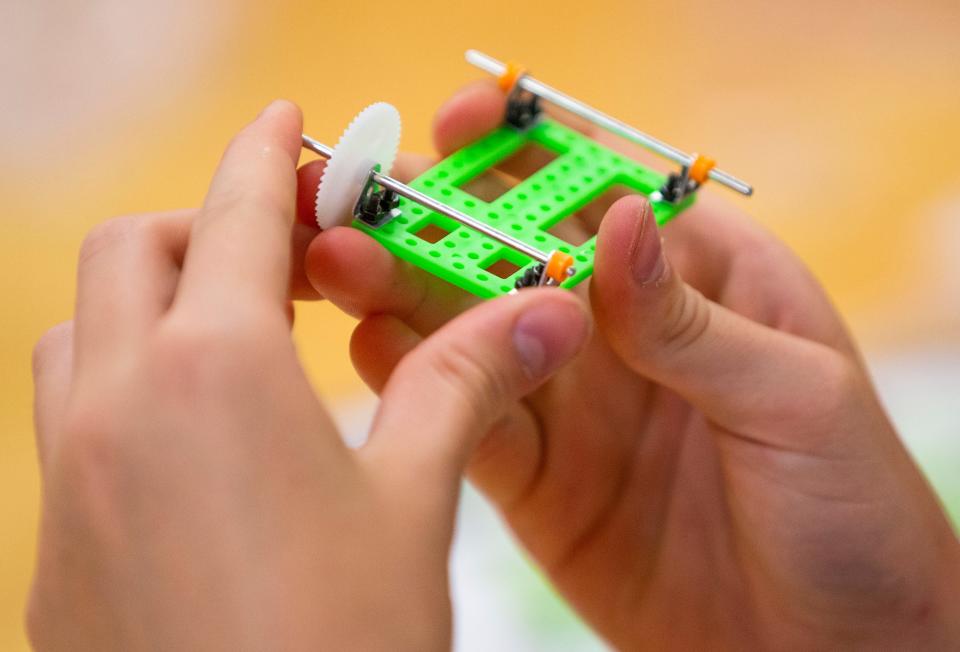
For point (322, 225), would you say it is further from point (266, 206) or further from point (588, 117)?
point (588, 117)

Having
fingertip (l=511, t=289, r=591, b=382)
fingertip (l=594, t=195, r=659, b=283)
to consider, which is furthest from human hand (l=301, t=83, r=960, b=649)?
fingertip (l=511, t=289, r=591, b=382)

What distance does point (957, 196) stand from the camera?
219 cm

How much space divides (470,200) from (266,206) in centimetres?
30

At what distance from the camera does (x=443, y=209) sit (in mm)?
1019

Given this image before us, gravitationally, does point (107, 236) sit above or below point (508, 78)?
below

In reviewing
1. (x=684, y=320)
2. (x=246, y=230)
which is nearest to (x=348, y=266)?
(x=246, y=230)

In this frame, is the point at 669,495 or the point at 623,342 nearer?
the point at 623,342

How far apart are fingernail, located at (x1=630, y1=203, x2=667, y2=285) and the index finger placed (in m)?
0.28

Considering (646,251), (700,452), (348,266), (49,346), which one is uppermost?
(646,251)

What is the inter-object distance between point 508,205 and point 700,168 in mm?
211

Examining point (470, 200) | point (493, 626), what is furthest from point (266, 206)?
point (493, 626)

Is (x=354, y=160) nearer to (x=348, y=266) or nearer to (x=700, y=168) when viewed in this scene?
(x=348, y=266)

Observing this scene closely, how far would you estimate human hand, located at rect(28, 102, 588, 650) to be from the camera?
73 centimetres

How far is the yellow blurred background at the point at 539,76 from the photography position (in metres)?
2.07
